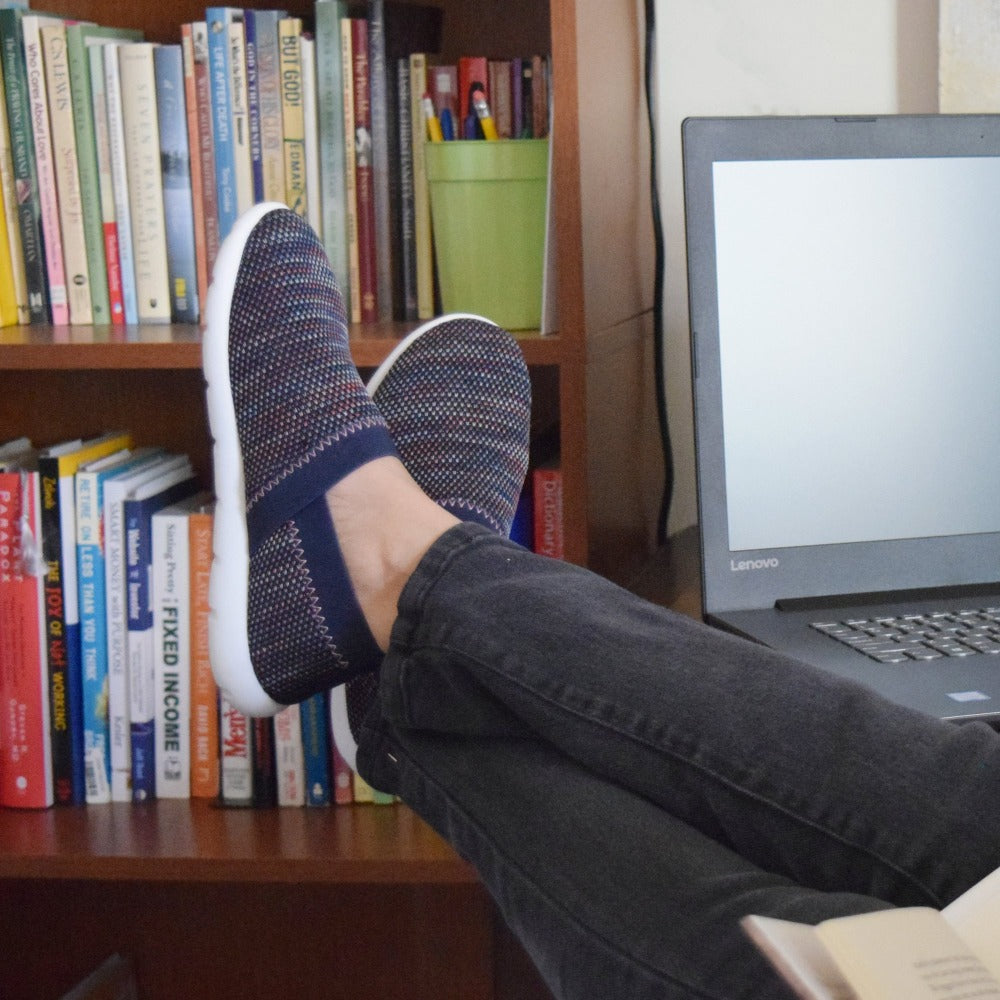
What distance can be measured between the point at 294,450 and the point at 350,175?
0.98ft

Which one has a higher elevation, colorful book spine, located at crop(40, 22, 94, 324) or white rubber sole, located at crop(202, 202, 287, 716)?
colorful book spine, located at crop(40, 22, 94, 324)

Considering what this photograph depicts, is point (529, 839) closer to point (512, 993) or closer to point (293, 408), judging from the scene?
point (293, 408)

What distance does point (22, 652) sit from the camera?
40.7 inches

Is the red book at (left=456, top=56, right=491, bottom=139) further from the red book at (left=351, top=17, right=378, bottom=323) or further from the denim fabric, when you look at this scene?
the denim fabric

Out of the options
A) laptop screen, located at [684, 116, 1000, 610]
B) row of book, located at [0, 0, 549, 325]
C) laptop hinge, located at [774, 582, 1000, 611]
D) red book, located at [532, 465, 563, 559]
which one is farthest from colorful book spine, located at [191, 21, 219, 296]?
laptop hinge, located at [774, 582, 1000, 611]

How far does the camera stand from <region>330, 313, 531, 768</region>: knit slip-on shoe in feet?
2.98

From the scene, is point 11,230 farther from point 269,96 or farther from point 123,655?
point 123,655

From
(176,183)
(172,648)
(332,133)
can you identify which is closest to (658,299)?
(332,133)

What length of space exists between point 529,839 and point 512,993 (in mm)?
749

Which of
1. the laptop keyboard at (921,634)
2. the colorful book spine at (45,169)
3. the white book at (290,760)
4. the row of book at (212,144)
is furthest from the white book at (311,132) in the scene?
the laptop keyboard at (921,634)

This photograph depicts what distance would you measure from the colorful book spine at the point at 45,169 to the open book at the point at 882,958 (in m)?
0.87

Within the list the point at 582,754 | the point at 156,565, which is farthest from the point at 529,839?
the point at 156,565

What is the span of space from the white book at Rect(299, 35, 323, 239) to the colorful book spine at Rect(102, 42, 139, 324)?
0.53ft

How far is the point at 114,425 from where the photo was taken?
123 cm
